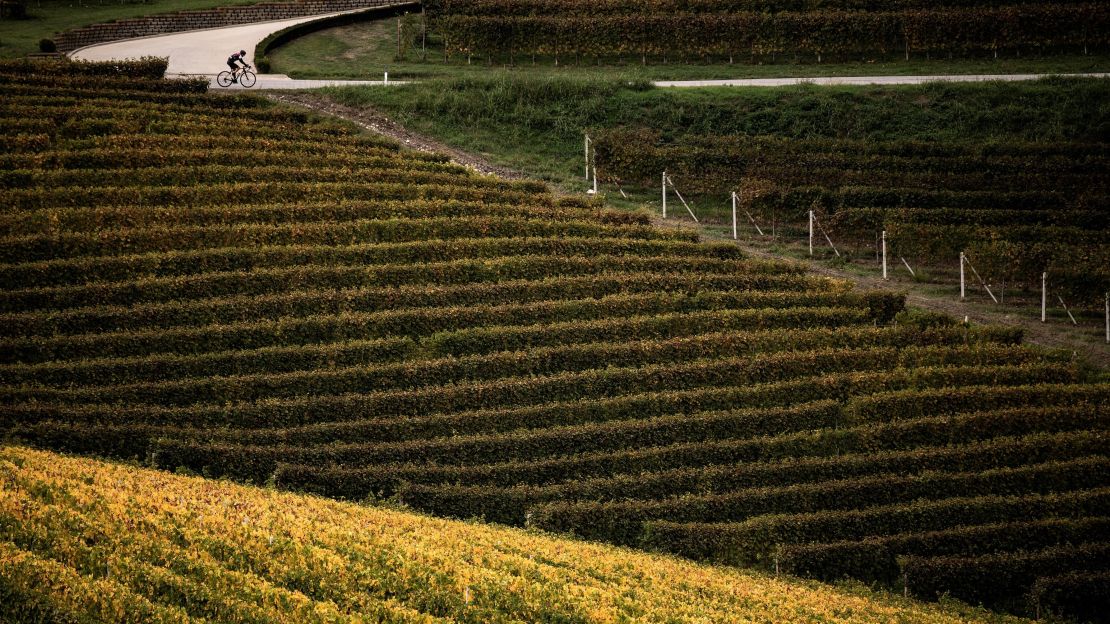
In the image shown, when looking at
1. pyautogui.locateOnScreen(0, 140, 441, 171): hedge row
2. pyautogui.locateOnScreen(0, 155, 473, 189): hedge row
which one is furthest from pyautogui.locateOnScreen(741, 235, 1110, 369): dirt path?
pyautogui.locateOnScreen(0, 140, 441, 171): hedge row

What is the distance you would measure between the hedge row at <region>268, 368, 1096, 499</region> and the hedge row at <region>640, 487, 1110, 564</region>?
6.23ft

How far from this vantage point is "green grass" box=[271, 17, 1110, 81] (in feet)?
157

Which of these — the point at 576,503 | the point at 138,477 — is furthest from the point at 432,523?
the point at 138,477

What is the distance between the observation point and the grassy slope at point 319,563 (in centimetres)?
1495

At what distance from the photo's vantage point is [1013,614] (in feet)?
74.6

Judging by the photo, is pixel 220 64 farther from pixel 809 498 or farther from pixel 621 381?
pixel 809 498

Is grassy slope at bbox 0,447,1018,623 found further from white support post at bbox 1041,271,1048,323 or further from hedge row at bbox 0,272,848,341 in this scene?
white support post at bbox 1041,271,1048,323

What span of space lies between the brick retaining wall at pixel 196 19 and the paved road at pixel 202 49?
907 millimetres

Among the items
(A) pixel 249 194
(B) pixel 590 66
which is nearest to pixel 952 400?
(A) pixel 249 194

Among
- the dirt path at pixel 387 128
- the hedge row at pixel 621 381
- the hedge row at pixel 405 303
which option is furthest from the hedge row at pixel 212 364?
the dirt path at pixel 387 128

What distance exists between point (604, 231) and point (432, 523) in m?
14.1

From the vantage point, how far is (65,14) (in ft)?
186

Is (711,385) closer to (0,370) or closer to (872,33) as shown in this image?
(0,370)

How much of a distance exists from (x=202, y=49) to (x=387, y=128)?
539 inches
